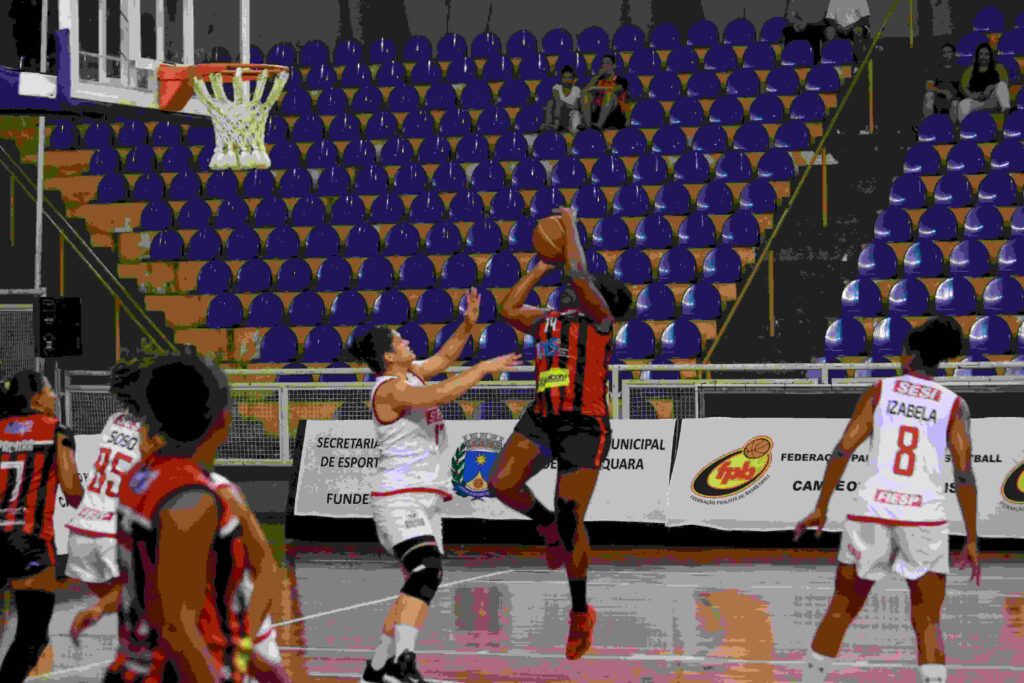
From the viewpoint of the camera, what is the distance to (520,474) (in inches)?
390

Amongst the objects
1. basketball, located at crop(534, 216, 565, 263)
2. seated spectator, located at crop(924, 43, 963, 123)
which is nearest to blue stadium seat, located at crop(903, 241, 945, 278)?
seated spectator, located at crop(924, 43, 963, 123)

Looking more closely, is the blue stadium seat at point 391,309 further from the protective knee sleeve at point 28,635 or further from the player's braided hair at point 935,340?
the player's braided hair at point 935,340

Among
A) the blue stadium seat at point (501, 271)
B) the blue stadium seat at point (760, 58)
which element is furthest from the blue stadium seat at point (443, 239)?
the blue stadium seat at point (760, 58)

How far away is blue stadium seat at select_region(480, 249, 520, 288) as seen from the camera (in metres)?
22.0

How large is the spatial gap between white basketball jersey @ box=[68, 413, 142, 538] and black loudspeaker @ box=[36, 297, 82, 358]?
9.95 m

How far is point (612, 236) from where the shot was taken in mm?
22312

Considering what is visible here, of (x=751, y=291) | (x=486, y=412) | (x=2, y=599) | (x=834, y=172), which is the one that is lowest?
(x=2, y=599)

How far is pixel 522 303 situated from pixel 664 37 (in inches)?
658

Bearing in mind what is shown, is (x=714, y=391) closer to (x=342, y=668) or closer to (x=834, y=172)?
(x=834, y=172)

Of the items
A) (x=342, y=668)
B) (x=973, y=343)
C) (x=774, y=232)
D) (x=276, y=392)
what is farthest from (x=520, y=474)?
(x=774, y=232)

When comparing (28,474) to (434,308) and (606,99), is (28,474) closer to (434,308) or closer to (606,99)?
(434,308)

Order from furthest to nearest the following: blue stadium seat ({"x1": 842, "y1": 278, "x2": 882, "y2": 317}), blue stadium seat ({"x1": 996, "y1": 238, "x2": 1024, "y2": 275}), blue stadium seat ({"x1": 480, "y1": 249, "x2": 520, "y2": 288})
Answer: blue stadium seat ({"x1": 480, "y1": 249, "x2": 520, "y2": 288}) < blue stadium seat ({"x1": 842, "y1": 278, "x2": 882, "y2": 317}) < blue stadium seat ({"x1": 996, "y1": 238, "x2": 1024, "y2": 275})

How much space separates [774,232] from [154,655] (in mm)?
18194

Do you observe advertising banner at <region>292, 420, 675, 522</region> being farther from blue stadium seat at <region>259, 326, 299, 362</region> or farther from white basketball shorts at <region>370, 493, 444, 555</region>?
white basketball shorts at <region>370, 493, 444, 555</region>
